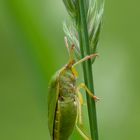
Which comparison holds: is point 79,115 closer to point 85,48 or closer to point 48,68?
point 48,68

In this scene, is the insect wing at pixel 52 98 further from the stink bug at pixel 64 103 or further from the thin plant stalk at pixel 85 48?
the thin plant stalk at pixel 85 48

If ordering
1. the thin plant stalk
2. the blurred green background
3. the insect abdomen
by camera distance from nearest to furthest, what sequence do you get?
the thin plant stalk → the insect abdomen → the blurred green background

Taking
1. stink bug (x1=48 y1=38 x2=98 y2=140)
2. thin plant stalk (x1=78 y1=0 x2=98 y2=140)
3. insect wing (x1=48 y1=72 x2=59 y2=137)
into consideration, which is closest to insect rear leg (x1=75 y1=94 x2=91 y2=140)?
stink bug (x1=48 y1=38 x2=98 y2=140)

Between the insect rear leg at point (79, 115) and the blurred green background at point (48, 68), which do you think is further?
the blurred green background at point (48, 68)

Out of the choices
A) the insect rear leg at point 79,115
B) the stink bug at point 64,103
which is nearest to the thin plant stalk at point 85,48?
the stink bug at point 64,103

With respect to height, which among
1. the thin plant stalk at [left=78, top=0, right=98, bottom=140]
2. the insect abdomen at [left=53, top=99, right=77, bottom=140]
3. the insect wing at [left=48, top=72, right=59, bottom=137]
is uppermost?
the thin plant stalk at [left=78, top=0, right=98, bottom=140]

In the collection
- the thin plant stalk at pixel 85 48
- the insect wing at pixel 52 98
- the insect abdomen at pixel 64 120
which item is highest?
the thin plant stalk at pixel 85 48

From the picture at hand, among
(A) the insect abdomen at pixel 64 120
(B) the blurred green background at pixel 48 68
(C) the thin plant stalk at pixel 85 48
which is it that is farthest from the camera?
(B) the blurred green background at pixel 48 68

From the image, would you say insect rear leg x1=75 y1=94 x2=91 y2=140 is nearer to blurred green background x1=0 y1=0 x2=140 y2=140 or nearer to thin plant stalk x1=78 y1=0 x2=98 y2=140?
blurred green background x1=0 y1=0 x2=140 y2=140

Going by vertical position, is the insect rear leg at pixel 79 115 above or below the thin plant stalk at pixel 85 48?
below

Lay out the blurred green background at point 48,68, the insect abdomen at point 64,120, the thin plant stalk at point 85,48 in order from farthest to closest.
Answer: the blurred green background at point 48,68, the insect abdomen at point 64,120, the thin plant stalk at point 85,48
